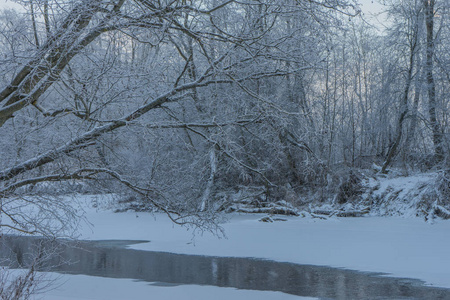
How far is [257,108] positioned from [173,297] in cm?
347

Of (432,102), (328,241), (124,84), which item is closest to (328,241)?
(328,241)

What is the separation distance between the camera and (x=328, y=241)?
554 inches

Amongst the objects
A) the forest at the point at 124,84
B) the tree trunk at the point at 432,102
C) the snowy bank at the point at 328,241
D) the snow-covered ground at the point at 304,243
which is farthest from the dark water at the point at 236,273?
the tree trunk at the point at 432,102

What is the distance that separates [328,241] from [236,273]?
4015mm

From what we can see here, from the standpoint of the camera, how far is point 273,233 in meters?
15.5

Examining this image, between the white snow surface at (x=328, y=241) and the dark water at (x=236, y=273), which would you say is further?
the white snow surface at (x=328, y=241)

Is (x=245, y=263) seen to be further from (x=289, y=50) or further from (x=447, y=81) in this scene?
(x=447, y=81)

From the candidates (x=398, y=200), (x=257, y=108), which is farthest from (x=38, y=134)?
(x=398, y=200)

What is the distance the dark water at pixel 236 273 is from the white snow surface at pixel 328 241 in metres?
0.59

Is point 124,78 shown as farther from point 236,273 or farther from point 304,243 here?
point 304,243

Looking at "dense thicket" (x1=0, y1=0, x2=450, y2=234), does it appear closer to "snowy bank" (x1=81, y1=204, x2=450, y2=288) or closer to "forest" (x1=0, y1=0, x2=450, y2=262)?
"forest" (x1=0, y1=0, x2=450, y2=262)

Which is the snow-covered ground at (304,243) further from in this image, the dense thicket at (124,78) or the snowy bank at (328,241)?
the dense thicket at (124,78)

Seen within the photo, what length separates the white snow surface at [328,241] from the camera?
37.0 ft

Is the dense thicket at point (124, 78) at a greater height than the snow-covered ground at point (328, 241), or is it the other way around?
the dense thicket at point (124, 78)
